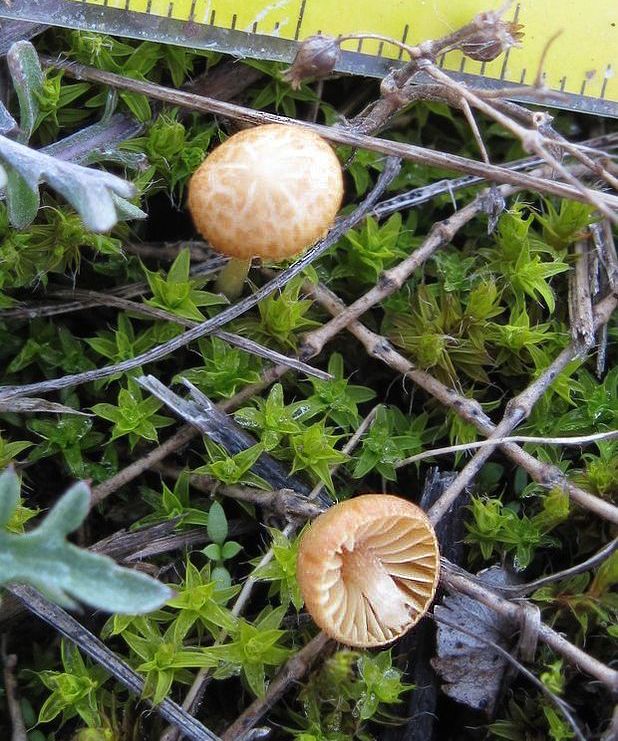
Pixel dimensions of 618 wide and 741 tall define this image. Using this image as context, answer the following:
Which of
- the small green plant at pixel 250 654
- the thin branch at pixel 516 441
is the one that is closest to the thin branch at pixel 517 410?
the thin branch at pixel 516 441

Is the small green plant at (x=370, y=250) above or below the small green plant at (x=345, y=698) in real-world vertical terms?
above

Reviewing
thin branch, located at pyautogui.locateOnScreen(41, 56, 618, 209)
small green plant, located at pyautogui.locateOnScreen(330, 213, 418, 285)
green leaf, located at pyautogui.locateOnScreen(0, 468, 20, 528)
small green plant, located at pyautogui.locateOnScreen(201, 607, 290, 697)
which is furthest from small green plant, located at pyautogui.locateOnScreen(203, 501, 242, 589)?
thin branch, located at pyautogui.locateOnScreen(41, 56, 618, 209)

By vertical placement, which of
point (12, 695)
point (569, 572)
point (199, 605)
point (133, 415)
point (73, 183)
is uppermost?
point (73, 183)

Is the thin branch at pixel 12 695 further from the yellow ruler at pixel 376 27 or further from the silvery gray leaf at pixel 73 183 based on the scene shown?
the yellow ruler at pixel 376 27

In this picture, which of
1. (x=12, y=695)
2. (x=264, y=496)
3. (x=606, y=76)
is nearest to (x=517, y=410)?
(x=264, y=496)

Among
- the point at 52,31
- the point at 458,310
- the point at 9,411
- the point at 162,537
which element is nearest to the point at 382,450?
the point at 458,310

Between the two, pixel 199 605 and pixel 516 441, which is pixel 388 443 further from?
pixel 199 605
